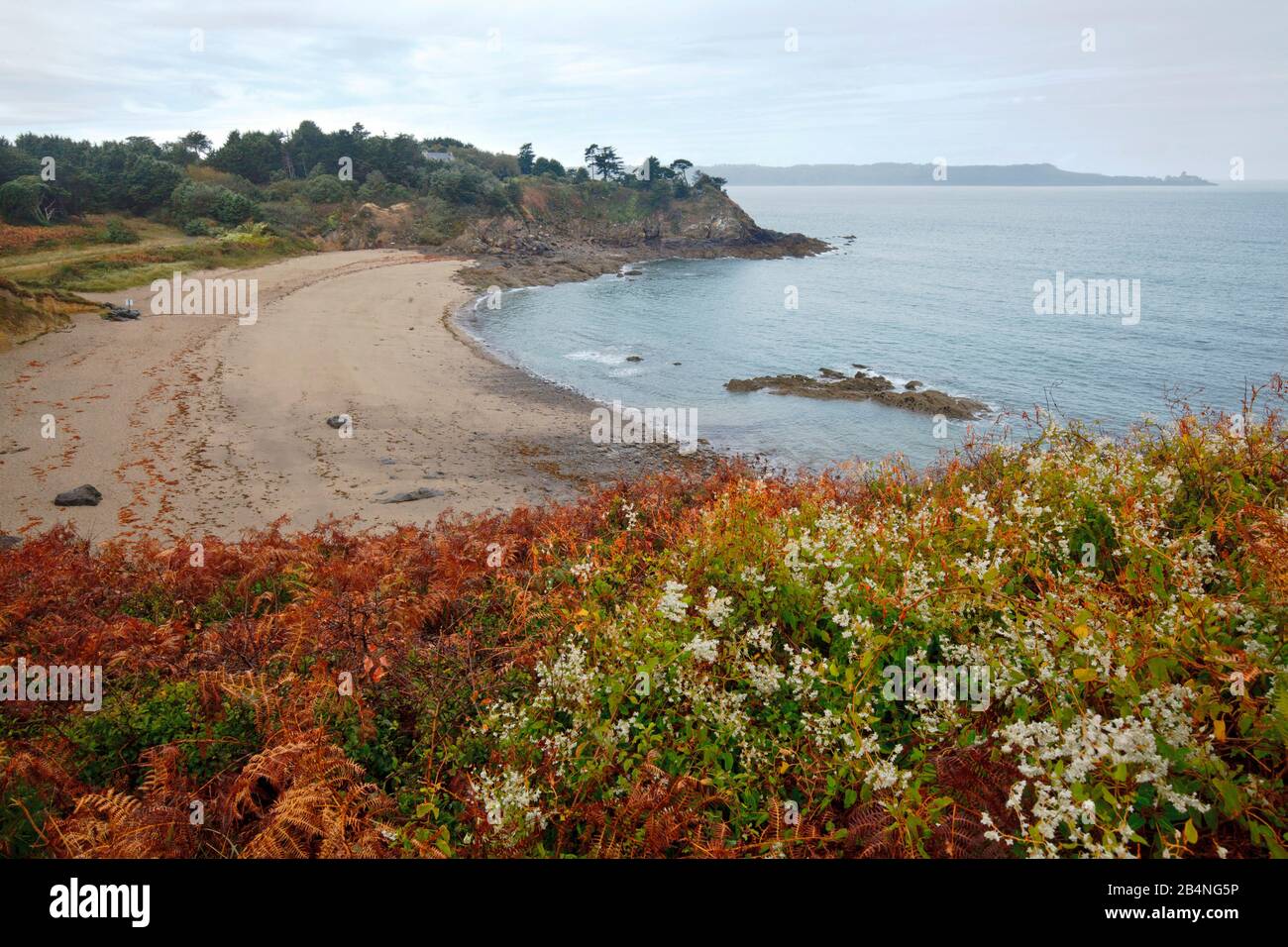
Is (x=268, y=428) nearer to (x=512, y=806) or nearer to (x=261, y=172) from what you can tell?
(x=512, y=806)

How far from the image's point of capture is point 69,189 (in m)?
50.8

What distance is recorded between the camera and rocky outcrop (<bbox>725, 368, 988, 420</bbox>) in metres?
29.7

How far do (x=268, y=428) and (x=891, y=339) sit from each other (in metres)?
35.0

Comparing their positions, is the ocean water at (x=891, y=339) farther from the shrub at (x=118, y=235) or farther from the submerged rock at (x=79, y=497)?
the shrub at (x=118, y=235)

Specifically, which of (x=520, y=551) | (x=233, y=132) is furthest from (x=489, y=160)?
(x=520, y=551)

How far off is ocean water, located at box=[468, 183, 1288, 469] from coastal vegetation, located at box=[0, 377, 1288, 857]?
801 centimetres

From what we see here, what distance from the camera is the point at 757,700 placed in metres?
4.51

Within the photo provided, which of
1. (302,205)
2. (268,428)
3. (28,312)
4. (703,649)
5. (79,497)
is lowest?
(79,497)

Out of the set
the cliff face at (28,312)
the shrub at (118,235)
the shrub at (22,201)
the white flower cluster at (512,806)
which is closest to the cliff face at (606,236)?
the shrub at (118,235)

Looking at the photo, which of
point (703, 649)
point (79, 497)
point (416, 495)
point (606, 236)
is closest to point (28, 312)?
point (79, 497)

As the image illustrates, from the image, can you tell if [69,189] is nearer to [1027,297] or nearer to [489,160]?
[489,160]

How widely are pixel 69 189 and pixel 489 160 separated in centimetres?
6191
